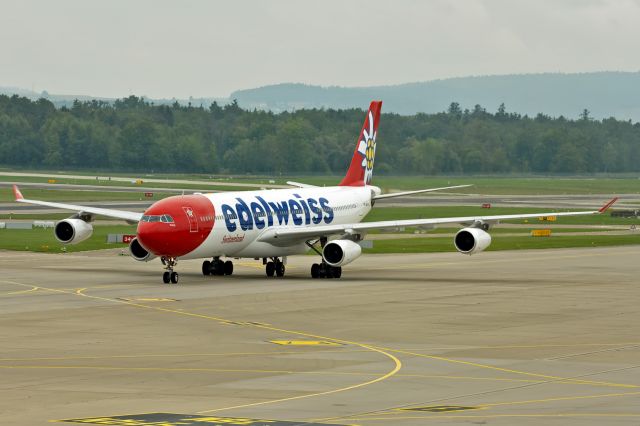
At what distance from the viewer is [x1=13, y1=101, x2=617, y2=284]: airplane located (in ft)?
199

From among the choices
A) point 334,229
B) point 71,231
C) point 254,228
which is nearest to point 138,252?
point 71,231

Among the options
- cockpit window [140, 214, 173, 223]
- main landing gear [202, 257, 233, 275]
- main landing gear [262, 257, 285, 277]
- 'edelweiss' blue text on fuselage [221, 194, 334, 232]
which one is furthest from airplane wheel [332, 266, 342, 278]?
cockpit window [140, 214, 173, 223]

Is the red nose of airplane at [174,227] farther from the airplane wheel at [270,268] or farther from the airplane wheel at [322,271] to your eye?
the airplane wheel at [322,271]

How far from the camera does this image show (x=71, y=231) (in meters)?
68.2

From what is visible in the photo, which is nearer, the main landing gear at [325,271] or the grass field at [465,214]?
the main landing gear at [325,271]

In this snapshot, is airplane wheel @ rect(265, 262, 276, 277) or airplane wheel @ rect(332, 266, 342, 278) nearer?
airplane wheel @ rect(332, 266, 342, 278)

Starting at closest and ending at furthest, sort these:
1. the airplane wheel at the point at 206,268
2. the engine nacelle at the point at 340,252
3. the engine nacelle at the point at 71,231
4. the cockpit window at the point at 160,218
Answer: the cockpit window at the point at 160,218 → the engine nacelle at the point at 340,252 → the airplane wheel at the point at 206,268 → the engine nacelle at the point at 71,231

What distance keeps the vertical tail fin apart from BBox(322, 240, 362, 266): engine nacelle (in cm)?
1316

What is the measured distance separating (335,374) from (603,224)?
89.8m

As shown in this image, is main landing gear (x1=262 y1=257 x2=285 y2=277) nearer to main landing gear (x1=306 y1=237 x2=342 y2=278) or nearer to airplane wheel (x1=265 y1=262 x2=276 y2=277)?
airplane wheel (x1=265 y1=262 x2=276 y2=277)

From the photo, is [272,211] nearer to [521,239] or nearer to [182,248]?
[182,248]

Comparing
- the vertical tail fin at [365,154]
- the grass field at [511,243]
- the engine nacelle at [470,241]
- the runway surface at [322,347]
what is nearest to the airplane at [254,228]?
the engine nacelle at [470,241]

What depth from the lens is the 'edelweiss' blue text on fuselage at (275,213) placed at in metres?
63.5

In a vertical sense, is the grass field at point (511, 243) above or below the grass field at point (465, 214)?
below
